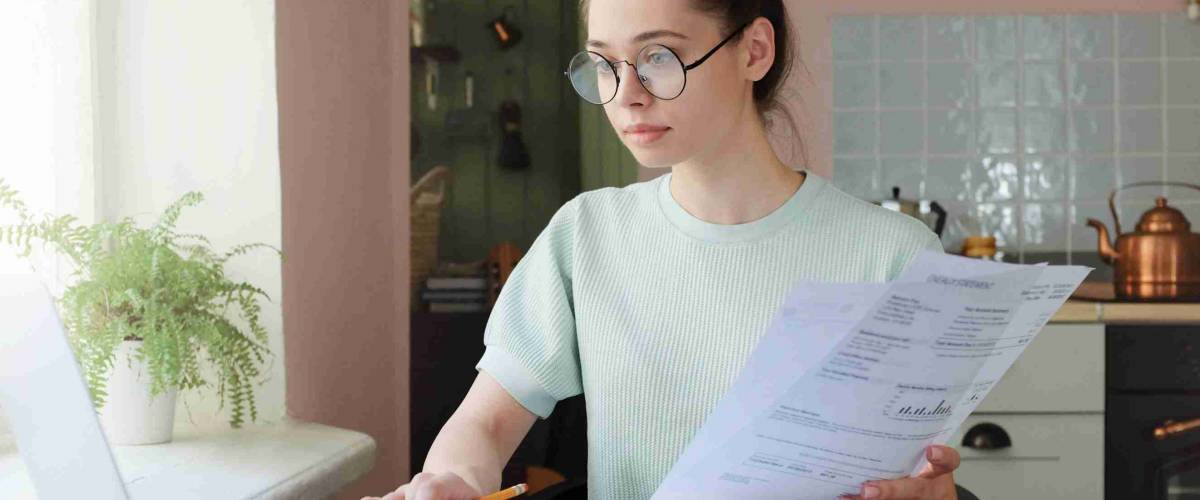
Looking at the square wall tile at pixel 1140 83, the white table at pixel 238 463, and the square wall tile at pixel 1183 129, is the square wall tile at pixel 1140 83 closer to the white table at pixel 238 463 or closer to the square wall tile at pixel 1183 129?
the square wall tile at pixel 1183 129

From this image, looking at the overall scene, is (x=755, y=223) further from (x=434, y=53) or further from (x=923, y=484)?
(x=434, y=53)

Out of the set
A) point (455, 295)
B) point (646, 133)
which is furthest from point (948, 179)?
point (646, 133)

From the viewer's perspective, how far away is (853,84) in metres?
3.62

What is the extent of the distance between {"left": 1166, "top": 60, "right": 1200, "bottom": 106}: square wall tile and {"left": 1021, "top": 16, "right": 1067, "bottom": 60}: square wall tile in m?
0.31

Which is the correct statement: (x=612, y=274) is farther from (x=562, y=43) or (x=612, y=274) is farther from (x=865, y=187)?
(x=562, y=43)

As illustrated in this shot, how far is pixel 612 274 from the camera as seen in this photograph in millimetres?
1362

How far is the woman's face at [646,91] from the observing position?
1.21m

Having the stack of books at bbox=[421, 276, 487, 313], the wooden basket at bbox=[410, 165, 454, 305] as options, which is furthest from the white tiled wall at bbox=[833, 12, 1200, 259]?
the wooden basket at bbox=[410, 165, 454, 305]

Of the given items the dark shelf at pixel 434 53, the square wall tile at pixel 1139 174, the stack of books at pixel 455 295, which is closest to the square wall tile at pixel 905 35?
the square wall tile at pixel 1139 174

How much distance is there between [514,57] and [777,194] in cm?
328

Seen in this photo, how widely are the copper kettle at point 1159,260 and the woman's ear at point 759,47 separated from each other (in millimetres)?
2009

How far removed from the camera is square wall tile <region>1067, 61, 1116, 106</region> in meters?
3.57

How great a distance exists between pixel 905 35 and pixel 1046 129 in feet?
1.56

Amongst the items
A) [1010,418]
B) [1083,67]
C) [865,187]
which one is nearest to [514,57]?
[865,187]
